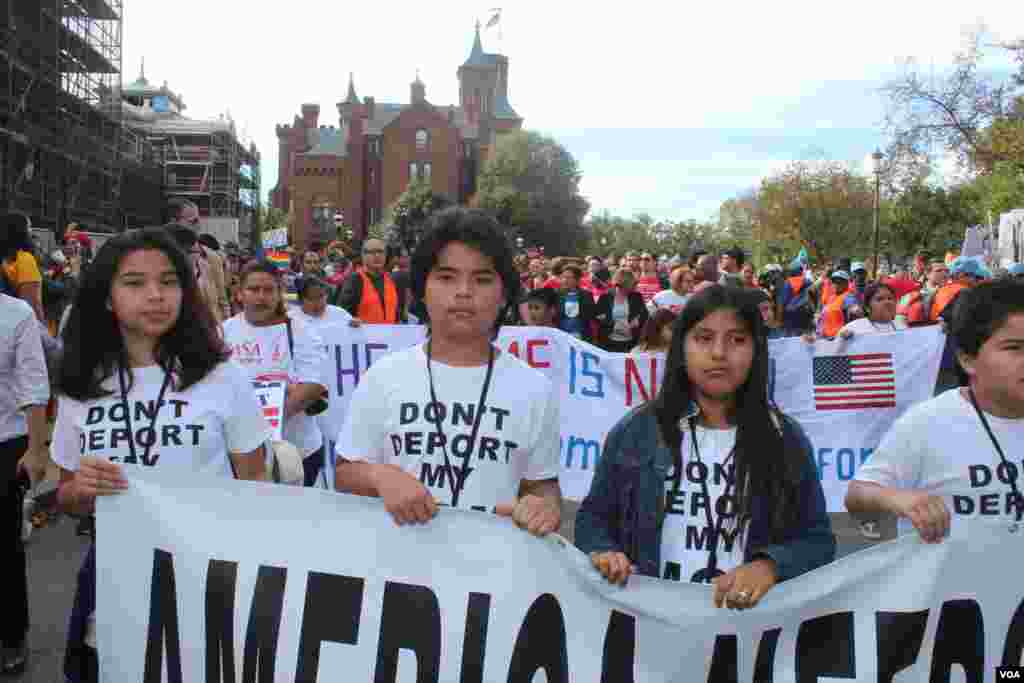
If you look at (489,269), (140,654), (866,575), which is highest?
(489,269)

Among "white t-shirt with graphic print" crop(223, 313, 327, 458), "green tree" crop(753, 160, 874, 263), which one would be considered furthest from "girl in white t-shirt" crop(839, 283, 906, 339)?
"green tree" crop(753, 160, 874, 263)

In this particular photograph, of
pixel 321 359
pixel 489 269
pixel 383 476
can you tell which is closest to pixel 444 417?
pixel 383 476

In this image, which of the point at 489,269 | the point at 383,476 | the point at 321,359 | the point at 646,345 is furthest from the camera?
the point at 646,345

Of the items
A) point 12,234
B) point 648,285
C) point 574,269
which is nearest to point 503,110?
point 648,285

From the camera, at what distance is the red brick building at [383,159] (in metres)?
Answer: 98.1

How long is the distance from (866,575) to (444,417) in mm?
1168

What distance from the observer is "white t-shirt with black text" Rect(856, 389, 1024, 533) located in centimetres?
295

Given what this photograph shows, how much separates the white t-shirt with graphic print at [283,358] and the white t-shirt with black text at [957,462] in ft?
11.8

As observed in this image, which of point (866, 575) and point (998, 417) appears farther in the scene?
point (998, 417)

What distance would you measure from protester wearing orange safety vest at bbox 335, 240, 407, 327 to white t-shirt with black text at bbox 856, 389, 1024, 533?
703 cm

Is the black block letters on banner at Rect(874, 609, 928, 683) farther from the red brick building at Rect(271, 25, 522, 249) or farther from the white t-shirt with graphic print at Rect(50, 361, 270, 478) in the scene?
the red brick building at Rect(271, 25, 522, 249)

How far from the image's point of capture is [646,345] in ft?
24.8

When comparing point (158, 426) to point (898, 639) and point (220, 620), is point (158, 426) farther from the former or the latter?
point (898, 639)

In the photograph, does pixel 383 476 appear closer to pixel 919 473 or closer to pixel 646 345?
pixel 919 473
